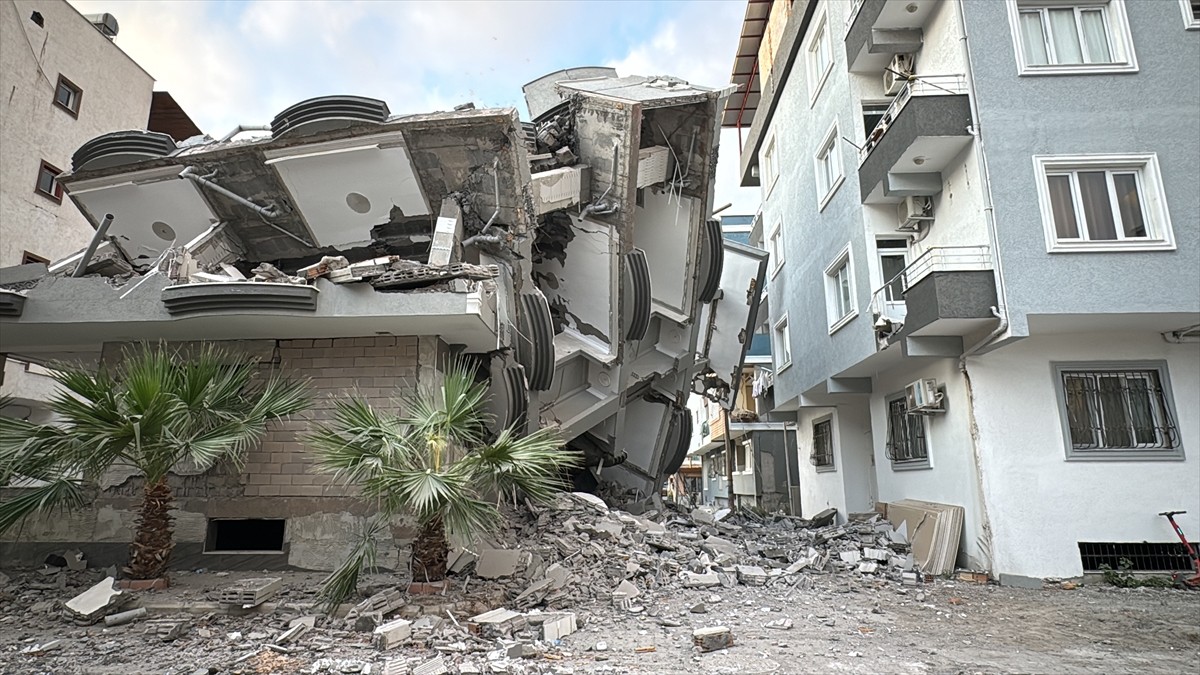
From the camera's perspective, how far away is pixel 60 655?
5.35 meters

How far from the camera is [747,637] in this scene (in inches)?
230

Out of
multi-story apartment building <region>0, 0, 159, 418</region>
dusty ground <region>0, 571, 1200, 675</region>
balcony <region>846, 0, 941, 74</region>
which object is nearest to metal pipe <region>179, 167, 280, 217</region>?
dusty ground <region>0, 571, 1200, 675</region>

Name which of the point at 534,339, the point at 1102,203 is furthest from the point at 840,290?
the point at 534,339

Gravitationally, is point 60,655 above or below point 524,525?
below

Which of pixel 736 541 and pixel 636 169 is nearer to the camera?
pixel 636 169

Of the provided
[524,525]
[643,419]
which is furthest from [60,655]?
[643,419]

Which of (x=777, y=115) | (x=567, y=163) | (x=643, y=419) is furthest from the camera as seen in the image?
(x=777, y=115)

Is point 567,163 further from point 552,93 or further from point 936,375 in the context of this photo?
point 936,375

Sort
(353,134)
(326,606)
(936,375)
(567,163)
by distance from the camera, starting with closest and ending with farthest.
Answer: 1. (326,606)
2. (353,134)
3. (936,375)
4. (567,163)

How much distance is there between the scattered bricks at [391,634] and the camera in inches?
210

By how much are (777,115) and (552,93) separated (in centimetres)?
793

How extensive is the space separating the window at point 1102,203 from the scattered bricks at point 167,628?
33.2 ft

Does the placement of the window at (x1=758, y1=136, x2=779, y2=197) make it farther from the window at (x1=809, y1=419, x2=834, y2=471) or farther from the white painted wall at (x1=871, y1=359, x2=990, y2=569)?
the white painted wall at (x1=871, y1=359, x2=990, y2=569)

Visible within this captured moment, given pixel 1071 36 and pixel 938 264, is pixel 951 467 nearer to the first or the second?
pixel 938 264
